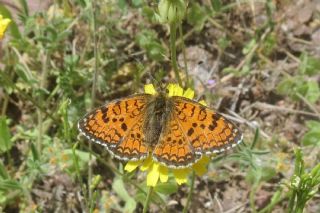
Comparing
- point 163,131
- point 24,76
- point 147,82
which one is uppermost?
point 163,131

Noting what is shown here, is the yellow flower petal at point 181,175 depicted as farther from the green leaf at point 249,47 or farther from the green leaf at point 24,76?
the green leaf at point 249,47

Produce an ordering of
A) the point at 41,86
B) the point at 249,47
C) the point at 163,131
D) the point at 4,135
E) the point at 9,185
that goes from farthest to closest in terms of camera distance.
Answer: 1. the point at 249,47
2. the point at 41,86
3. the point at 4,135
4. the point at 9,185
5. the point at 163,131

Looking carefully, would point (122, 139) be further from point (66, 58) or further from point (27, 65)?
point (27, 65)

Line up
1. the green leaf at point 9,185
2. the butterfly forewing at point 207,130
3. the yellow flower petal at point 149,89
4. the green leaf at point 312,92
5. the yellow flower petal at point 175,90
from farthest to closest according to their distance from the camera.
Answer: the green leaf at point 312,92 → the green leaf at point 9,185 → the yellow flower petal at point 149,89 → the yellow flower petal at point 175,90 → the butterfly forewing at point 207,130

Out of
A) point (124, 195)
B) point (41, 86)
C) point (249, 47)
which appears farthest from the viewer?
point (249, 47)

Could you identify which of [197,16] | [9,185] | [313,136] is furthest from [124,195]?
[197,16]

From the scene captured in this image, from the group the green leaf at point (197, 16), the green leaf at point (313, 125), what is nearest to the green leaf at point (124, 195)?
the green leaf at point (313, 125)

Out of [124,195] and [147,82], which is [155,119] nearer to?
[124,195]

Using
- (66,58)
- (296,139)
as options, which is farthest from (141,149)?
(296,139)
